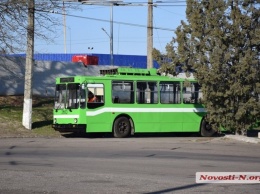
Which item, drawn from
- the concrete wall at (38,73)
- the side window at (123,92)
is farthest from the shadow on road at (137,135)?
the concrete wall at (38,73)

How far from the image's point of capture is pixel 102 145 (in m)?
21.6

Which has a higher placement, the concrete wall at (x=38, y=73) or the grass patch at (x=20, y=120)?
the concrete wall at (x=38, y=73)

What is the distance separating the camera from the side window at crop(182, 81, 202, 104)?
26875mm

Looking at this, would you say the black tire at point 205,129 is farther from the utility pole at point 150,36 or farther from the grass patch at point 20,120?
the grass patch at point 20,120

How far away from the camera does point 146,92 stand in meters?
26.1

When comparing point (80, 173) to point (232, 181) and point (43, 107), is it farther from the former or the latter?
point (43, 107)

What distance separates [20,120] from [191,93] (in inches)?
334

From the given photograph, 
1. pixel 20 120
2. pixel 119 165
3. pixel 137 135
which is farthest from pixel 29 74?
pixel 119 165

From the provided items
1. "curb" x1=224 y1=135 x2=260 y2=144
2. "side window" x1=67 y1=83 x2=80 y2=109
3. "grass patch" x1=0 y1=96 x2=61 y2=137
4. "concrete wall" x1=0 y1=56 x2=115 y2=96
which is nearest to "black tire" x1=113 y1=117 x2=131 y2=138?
"side window" x1=67 y1=83 x2=80 y2=109

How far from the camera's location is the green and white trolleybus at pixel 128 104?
2475 cm

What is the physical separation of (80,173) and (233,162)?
5.11m

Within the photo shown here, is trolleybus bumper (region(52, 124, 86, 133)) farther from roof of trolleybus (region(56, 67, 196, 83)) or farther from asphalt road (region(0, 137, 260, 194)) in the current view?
roof of trolleybus (region(56, 67, 196, 83))

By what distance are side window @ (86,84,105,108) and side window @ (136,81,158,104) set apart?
5.94ft

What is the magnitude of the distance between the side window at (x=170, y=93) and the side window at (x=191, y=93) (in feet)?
1.10
